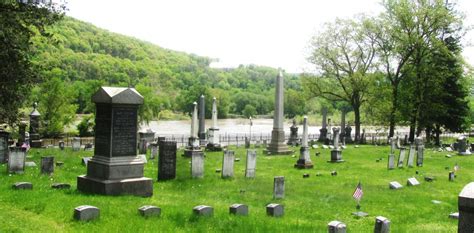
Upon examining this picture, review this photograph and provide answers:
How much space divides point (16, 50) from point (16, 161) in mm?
3879

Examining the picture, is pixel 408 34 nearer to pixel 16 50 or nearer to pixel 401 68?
pixel 401 68

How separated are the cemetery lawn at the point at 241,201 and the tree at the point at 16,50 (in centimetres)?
274

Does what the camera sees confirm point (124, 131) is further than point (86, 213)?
Yes

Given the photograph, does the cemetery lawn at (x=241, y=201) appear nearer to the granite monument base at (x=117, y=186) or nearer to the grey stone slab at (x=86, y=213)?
the grey stone slab at (x=86, y=213)

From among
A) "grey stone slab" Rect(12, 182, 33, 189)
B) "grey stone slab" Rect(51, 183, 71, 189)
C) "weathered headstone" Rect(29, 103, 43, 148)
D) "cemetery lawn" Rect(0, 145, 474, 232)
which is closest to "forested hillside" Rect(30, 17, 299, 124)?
"weathered headstone" Rect(29, 103, 43, 148)

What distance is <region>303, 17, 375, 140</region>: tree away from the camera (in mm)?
41094

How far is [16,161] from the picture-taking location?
14.4 meters

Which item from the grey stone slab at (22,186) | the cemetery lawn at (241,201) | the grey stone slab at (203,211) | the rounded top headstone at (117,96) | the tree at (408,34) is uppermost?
the tree at (408,34)

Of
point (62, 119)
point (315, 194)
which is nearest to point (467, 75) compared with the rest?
point (315, 194)

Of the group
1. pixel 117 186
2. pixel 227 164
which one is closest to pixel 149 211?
pixel 117 186

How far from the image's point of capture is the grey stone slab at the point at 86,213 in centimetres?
853

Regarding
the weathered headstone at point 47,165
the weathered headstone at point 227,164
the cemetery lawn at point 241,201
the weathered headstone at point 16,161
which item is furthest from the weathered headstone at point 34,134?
the weathered headstone at point 227,164

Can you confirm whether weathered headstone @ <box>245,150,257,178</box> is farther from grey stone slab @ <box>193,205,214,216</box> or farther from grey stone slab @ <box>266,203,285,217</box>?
grey stone slab @ <box>193,205,214,216</box>

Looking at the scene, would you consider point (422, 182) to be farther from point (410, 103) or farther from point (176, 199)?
point (410, 103)
